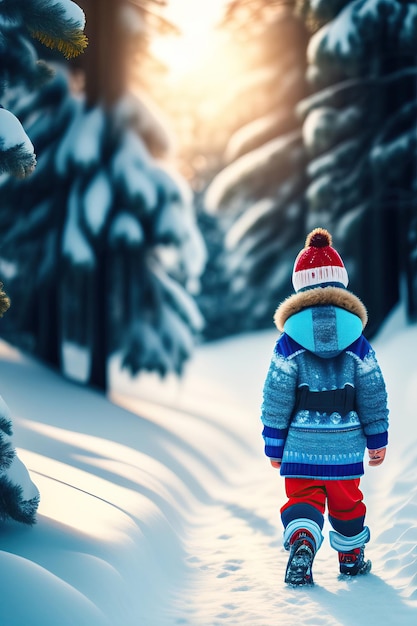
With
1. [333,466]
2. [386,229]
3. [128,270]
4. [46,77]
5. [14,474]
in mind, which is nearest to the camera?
[14,474]

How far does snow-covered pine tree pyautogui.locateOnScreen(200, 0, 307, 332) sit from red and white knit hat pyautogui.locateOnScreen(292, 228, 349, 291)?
517 inches

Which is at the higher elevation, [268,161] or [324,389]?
[268,161]

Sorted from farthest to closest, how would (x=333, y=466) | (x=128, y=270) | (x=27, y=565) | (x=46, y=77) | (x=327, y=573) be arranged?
(x=128, y=270) < (x=46, y=77) < (x=327, y=573) < (x=333, y=466) < (x=27, y=565)

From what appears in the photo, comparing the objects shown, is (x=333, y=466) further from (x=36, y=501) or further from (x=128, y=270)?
(x=128, y=270)

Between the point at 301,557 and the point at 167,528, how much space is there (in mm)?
1748

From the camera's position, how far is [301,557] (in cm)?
489

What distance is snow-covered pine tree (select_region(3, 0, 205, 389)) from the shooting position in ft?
41.2

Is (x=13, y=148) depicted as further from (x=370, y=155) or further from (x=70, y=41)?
(x=370, y=155)

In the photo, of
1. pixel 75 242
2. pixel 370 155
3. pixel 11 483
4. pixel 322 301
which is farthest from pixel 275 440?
pixel 370 155

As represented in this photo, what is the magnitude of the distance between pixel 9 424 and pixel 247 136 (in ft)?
52.1

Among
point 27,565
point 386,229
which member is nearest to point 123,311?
point 386,229

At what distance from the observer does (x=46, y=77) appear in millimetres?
7102

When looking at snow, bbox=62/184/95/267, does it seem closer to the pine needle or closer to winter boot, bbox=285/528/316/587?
the pine needle

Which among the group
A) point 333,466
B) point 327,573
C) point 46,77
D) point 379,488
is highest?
point 46,77
